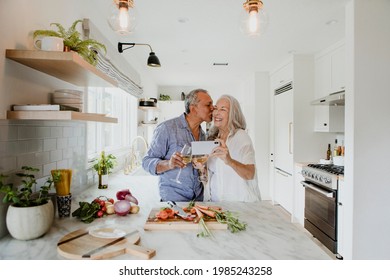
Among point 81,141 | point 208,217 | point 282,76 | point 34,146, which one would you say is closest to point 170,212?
point 208,217

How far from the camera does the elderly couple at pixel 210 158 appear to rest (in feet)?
4.83

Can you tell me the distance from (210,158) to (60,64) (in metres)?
0.85

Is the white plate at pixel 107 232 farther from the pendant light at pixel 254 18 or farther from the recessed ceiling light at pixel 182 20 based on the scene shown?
the recessed ceiling light at pixel 182 20

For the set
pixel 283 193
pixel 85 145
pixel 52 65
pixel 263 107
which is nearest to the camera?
pixel 52 65

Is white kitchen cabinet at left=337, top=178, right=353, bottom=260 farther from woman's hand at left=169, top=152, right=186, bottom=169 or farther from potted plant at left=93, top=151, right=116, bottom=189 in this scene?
potted plant at left=93, top=151, right=116, bottom=189

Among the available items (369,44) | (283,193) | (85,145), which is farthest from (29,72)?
(283,193)

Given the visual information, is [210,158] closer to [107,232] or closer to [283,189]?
[107,232]

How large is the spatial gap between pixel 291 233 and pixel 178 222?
406 mm

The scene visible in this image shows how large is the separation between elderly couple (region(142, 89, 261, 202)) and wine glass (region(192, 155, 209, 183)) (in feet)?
0.08

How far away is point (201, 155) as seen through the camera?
1.33 meters

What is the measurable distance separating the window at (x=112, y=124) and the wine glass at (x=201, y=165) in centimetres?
87

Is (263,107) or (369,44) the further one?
(263,107)

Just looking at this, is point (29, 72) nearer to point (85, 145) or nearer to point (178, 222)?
point (85, 145)

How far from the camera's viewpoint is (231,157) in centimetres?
146
